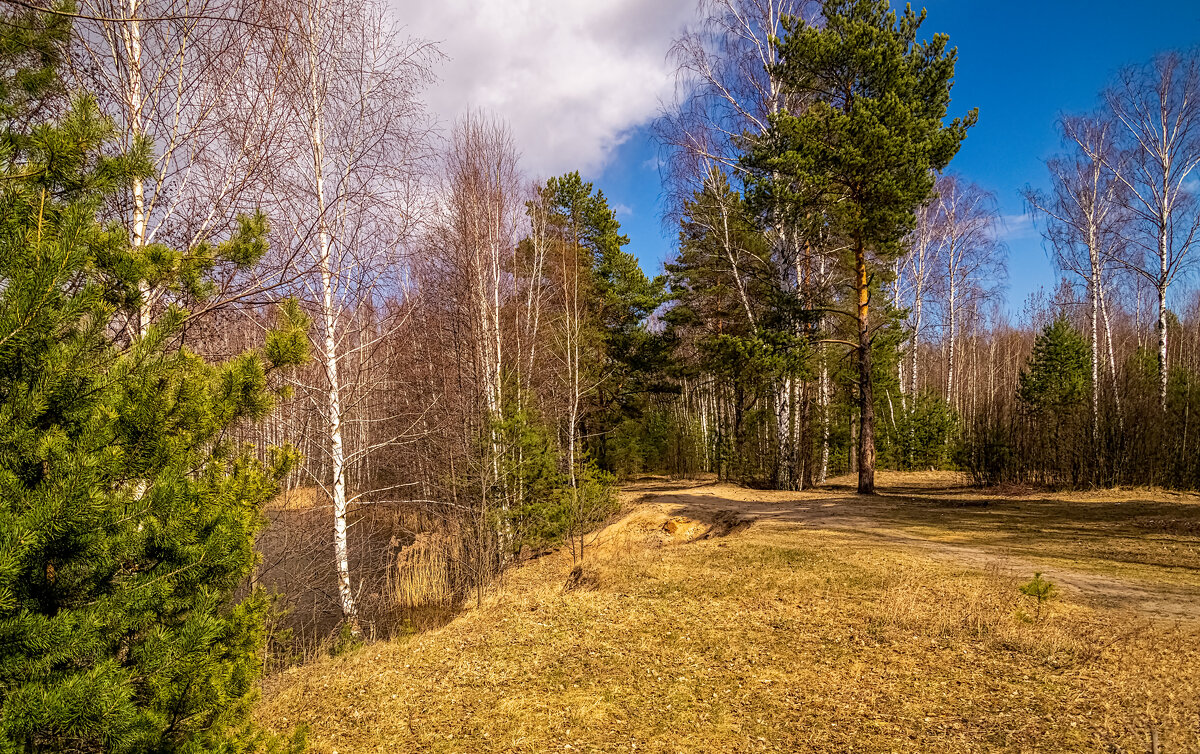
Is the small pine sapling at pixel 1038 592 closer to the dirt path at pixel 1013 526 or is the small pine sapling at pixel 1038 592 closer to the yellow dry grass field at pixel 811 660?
the yellow dry grass field at pixel 811 660

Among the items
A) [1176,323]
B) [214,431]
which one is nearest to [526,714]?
[214,431]

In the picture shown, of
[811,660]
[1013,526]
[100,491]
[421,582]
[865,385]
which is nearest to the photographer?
[100,491]

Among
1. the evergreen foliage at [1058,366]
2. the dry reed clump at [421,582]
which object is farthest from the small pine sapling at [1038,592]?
the evergreen foliage at [1058,366]

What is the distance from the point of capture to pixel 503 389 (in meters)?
11.4

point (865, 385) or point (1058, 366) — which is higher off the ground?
point (1058, 366)

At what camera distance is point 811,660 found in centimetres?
448

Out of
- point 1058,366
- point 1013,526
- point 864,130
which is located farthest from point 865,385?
point 1058,366

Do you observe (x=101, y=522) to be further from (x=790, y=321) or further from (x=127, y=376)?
(x=790, y=321)

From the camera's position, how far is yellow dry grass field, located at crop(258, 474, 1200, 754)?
3475mm

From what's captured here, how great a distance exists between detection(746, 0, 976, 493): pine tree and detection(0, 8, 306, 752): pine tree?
1142cm

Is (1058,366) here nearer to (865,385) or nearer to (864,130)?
(865,385)

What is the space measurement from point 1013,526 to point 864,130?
24.8 ft

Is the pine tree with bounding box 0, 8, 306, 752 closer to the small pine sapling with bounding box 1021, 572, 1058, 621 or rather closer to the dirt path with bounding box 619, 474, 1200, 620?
the small pine sapling with bounding box 1021, 572, 1058, 621

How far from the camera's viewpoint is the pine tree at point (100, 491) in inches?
73.0
